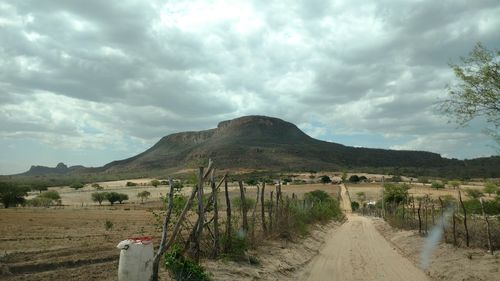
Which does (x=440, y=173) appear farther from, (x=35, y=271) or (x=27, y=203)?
(x=35, y=271)

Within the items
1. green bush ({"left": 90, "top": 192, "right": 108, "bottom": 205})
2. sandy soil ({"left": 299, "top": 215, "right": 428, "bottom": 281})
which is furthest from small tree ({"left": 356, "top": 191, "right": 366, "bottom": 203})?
sandy soil ({"left": 299, "top": 215, "right": 428, "bottom": 281})

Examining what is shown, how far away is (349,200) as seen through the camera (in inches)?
3607

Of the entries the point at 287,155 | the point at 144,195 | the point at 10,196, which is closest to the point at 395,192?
the point at 144,195

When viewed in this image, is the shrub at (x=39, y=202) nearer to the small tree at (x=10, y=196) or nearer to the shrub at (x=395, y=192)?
the small tree at (x=10, y=196)

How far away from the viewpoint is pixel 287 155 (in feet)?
477

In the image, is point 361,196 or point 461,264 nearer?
point 461,264

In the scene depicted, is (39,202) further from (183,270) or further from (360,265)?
(183,270)

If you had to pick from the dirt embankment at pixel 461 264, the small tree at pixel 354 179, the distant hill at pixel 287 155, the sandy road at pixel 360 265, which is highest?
the distant hill at pixel 287 155

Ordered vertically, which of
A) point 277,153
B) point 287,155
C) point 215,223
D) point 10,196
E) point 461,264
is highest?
point 277,153

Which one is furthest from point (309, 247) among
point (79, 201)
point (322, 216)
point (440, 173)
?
point (440, 173)

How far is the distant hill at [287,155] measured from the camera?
13100cm

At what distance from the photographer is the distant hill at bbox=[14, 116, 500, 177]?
5157 inches

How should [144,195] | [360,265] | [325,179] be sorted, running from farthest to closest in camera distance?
[325,179], [144,195], [360,265]

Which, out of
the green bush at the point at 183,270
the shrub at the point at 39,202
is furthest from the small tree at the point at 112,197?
the green bush at the point at 183,270
